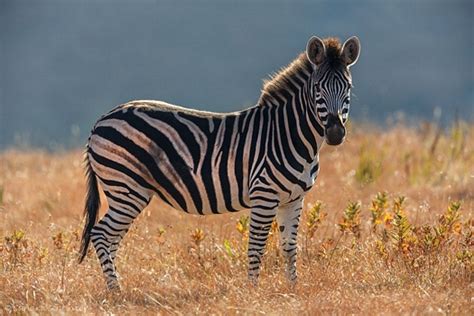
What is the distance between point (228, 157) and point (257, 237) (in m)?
0.73

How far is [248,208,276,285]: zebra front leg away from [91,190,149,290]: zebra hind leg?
1027 mm

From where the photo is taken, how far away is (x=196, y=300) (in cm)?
691

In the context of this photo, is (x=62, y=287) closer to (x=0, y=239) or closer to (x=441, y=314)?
(x=0, y=239)

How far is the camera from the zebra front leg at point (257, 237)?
24.3 feet

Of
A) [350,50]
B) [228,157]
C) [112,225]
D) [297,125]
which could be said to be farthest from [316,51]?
[112,225]

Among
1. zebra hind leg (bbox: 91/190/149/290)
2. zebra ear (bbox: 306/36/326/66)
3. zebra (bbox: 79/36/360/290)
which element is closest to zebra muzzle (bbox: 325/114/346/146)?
zebra (bbox: 79/36/360/290)

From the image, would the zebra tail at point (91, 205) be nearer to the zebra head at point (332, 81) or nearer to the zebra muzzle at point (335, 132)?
the zebra head at point (332, 81)

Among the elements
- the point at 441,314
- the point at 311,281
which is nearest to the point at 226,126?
the point at 311,281

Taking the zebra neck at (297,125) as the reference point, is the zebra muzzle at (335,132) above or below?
below

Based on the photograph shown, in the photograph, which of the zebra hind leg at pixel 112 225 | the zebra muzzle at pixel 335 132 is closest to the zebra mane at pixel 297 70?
the zebra muzzle at pixel 335 132

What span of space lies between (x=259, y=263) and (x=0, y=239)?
9.27 feet

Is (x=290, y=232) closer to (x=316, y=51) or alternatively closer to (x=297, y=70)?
(x=297, y=70)

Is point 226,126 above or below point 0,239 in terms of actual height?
above

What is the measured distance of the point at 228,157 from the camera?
7613 mm
